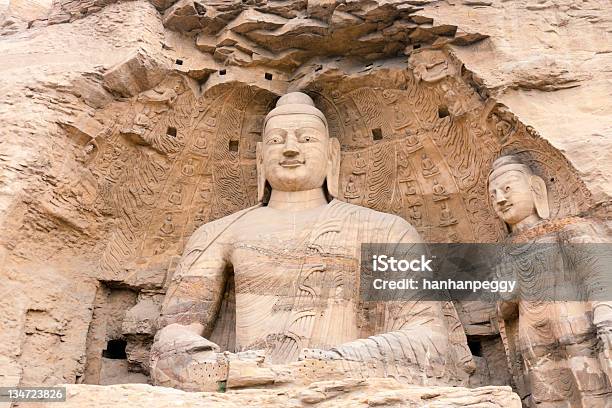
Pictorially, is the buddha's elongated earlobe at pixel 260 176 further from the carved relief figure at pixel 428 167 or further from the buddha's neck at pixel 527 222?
the buddha's neck at pixel 527 222

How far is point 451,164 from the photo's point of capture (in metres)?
6.21

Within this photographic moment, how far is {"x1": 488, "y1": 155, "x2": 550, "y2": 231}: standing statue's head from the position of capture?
5395mm

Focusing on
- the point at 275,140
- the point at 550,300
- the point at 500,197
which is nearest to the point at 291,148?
the point at 275,140

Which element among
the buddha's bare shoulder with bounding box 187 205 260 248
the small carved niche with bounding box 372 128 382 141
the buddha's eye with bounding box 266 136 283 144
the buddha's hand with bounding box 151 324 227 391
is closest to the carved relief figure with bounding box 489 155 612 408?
the small carved niche with bounding box 372 128 382 141

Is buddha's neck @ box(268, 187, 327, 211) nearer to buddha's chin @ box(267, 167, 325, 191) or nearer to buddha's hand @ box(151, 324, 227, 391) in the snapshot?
buddha's chin @ box(267, 167, 325, 191)

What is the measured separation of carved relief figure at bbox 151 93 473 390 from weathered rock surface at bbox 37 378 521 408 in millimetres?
544

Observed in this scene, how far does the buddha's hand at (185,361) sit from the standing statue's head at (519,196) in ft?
7.13

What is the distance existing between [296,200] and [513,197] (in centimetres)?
163

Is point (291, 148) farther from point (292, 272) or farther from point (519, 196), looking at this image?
point (519, 196)

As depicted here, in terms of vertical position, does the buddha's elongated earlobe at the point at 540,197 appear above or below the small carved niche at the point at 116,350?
above

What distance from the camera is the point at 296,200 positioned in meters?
6.10

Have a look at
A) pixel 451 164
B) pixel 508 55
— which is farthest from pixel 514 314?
pixel 508 55

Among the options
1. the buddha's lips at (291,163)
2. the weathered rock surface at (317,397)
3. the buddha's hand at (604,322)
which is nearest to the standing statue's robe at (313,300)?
the buddha's lips at (291,163)

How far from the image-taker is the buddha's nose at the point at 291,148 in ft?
19.8
